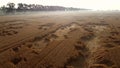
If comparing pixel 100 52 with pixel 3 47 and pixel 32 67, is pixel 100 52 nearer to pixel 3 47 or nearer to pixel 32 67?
pixel 32 67

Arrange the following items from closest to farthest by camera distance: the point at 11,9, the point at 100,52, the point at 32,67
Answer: the point at 32,67 → the point at 100,52 → the point at 11,9

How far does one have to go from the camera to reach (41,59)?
7938 millimetres

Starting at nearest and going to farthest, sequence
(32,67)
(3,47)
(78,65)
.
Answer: (32,67) < (78,65) < (3,47)

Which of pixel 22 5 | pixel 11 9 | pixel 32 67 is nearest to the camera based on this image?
pixel 32 67

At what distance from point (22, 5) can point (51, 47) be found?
55.9 meters

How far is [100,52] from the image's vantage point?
30.4 ft

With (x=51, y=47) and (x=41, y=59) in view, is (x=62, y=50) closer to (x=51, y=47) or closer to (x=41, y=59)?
(x=51, y=47)

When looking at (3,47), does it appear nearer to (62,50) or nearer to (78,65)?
(62,50)

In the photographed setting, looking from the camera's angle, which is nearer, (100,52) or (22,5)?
(100,52)

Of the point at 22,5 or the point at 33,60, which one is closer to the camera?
the point at 33,60

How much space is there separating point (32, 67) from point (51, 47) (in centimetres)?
315

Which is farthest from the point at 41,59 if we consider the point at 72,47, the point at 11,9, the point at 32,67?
the point at 11,9

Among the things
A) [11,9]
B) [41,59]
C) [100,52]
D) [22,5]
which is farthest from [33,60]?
[22,5]

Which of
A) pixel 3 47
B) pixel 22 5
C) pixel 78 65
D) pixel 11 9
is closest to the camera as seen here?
pixel 78 65
